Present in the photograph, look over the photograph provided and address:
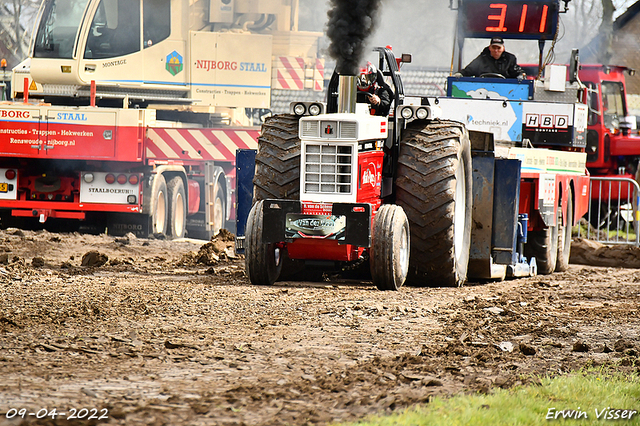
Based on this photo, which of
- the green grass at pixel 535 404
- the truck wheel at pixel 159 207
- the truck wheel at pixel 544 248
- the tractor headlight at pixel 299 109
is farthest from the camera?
the truck wheel at pixel 159 207

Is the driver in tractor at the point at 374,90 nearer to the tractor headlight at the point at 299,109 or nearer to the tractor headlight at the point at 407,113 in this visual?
the tractor headlight at the point at 407,113

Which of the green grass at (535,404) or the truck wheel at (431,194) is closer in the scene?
the green grass at (535,404)

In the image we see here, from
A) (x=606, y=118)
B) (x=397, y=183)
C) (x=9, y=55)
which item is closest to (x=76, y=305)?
(x=397, y=183)

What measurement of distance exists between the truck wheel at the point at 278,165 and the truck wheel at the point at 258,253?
23cm

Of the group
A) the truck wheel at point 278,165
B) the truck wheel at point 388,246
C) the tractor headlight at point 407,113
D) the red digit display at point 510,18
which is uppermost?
the red digit display at point 510,18

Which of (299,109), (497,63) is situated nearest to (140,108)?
(497,63)

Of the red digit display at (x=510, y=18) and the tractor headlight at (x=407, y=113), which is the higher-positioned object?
the red digit display at (x=510, y=18)

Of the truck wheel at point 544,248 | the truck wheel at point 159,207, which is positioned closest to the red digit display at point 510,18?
the truck wheel at point 544,248

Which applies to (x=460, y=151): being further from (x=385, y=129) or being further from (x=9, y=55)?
(x=9, y=55)

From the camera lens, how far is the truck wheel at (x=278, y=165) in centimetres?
845

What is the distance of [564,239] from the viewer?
13.0m

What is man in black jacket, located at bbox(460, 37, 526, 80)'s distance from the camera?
13.2 meters

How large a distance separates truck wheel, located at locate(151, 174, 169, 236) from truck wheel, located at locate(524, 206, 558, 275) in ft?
20.1

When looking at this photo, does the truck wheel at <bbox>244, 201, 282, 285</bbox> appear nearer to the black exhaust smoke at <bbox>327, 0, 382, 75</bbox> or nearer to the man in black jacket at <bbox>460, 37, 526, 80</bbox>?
the black exhaust smoke at <bbox>327, 0, 382, 75</bbox>
